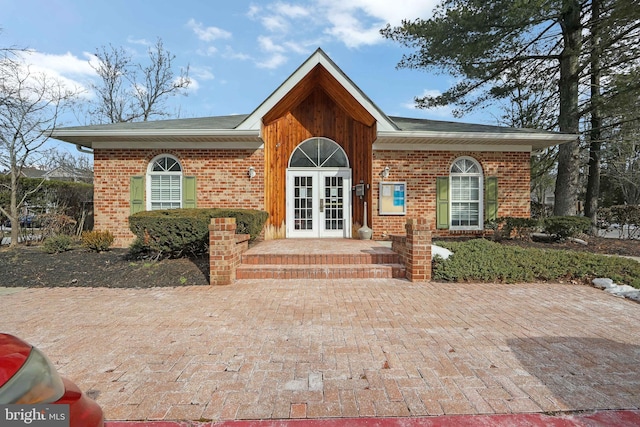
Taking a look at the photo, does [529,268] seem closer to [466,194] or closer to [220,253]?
[466,194]

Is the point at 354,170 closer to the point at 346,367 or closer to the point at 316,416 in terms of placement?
the point at 346,367

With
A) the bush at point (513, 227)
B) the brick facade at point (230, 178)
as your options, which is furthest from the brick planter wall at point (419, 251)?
the bush at point (513, 227)

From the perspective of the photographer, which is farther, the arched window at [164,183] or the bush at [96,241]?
the arched window at [164,183]

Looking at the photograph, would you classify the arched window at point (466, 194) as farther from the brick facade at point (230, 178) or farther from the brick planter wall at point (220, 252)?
the brick planter wall at point (220, 252)

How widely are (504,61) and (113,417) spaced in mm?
14425

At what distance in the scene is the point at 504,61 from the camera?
11594 millimetres

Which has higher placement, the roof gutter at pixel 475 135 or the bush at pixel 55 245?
the roof gutter at pixel 475 135

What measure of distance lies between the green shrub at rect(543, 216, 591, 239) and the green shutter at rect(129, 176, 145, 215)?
11.7 meters

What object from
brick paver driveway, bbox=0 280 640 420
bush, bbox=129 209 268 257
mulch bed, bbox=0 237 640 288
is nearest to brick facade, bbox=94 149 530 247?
mulch bed, bbox=0 237 640 288

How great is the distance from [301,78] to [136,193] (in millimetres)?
5778

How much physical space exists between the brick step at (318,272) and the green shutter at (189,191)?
13.1 feet

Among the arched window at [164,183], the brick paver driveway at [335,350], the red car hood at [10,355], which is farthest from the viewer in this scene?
the arched window at [164,183]

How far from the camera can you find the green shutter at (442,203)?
944 centimetres

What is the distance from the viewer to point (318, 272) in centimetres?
591
